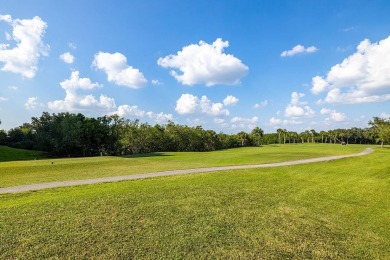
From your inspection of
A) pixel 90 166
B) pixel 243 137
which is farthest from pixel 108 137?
pixel 243 137

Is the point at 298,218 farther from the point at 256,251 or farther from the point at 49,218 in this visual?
the point at 49,218

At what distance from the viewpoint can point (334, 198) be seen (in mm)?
12016

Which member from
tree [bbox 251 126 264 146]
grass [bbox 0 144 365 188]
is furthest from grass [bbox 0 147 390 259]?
tree [bbox 251 126 264 146]

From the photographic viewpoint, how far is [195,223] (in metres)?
8.12

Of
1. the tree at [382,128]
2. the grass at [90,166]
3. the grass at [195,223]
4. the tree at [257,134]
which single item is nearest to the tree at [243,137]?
the tree at [257,134]

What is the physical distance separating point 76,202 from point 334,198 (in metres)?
11.5

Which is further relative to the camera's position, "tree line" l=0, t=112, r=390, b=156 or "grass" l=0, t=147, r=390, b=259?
"tree line" l=0, t=112, r=390, b=156

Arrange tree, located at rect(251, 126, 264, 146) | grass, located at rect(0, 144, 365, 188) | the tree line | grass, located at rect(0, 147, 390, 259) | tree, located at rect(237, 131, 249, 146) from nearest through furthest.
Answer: grass, located at rect(0, 147, 390, 259) → grass, located at rect(0, 144, 365, 188) → the tree line → tree, located at rect(237, 131, 249, 146) → tree, located at rect(251, 126, 264, 146)

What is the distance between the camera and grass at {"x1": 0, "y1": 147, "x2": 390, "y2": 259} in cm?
639

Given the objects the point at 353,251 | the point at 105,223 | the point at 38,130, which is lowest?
the point at 353,251

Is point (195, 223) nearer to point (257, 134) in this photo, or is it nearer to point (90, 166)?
point (90, 166)

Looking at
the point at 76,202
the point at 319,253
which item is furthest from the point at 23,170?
the point at 319,253

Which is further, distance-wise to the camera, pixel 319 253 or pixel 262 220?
pixel 262 220

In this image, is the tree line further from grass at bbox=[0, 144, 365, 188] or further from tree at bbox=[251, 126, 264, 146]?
grass at bbox=[0, 144, 365, 188]
